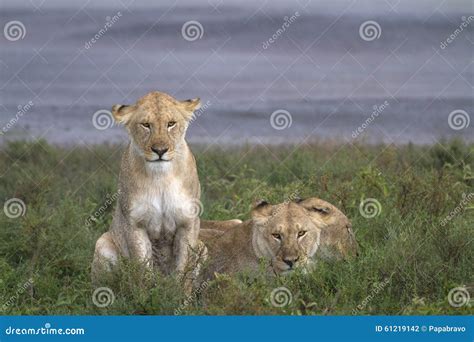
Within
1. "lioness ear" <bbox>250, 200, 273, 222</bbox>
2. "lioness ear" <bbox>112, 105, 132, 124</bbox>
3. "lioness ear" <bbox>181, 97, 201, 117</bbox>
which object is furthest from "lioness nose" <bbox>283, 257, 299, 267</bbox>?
"lioness ear" <bbox>112, 105, 132, 124</bbox>

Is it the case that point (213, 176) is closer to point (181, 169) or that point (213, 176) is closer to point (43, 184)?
point (43, 184)

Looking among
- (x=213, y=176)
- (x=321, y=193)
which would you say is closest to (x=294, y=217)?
(x=321, y=193)

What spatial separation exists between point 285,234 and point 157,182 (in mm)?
922

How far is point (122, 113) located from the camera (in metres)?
7.23

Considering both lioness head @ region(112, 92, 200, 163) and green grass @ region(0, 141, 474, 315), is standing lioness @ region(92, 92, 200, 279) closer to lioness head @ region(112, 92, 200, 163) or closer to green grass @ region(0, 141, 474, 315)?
lioness head @ region(112, 92, 200, 163)

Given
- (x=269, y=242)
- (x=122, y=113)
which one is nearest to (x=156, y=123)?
(x=122, y=113)

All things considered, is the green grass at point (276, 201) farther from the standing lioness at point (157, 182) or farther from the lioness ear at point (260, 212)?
the lioness ear at point (260, 212)

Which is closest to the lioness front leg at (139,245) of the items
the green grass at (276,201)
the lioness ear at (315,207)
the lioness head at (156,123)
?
the green grass at (276,201)

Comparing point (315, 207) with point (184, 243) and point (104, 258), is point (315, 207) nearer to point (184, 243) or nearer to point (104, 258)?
point (184, 243)

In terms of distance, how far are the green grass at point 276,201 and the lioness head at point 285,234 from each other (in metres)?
0.13

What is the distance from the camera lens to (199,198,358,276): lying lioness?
7199 mm

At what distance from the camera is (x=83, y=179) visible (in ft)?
37.3

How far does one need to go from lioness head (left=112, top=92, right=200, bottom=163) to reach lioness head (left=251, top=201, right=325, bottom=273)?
0.81m

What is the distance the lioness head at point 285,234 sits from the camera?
7.13 meters
